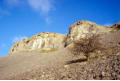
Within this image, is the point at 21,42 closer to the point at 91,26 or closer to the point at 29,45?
the point at 29,45

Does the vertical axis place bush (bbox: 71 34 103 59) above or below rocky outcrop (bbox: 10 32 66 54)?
below

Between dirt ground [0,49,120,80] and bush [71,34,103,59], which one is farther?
bush [71,34,103,59]

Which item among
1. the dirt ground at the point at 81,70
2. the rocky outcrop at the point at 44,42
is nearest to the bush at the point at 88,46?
the dirt ground at the point at 81,70

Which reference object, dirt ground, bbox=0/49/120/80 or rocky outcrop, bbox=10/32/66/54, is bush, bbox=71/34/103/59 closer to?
dirt ground, bbox=0/49/120/80

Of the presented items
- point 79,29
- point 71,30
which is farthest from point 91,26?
→ point 71,30

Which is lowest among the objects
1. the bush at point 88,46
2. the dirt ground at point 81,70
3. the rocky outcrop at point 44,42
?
the dirt ground at point 81,70

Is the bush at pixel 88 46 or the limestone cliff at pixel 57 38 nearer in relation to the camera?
the bush at pixel 88 46

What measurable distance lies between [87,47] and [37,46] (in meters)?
68.4

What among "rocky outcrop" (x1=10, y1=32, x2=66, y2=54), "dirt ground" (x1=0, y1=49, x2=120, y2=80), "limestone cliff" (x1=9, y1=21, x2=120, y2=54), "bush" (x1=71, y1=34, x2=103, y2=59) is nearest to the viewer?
"dirt ground" (x1=0, y1=49, x2=120, y2=80)

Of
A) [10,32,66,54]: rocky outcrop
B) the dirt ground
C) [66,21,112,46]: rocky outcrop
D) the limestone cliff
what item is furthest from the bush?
[10,32,66,54]: rocky outcrop

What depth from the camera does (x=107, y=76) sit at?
8.21 m

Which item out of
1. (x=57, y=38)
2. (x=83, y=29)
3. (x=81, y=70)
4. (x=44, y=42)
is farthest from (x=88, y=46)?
(x=44, y=42)

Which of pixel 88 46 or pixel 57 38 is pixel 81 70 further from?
pixel 57 38

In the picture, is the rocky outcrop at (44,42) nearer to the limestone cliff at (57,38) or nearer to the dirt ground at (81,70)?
the limestone cliff at (57,38)
